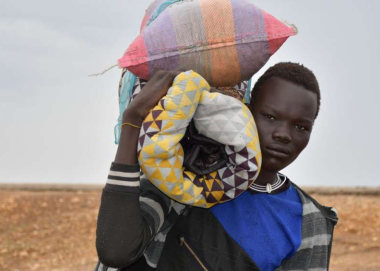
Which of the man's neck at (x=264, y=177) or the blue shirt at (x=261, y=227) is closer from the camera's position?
the blue shirt at (x=261, y=227)

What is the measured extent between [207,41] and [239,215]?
0.63 m

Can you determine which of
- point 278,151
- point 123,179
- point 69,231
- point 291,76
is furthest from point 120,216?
point 69,231

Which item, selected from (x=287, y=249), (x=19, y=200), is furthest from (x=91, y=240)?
(x=287, y=249)

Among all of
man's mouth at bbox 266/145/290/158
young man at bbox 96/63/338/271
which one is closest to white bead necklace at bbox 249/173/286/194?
young man at bbox 96/63/338/271

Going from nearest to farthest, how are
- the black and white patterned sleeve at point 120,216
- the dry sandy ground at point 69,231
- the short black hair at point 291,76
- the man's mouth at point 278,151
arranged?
the black and white patterned sleeve at point 120,216, the man's mouth at point 278,151, the short black hair at point 291,76, the dry sandy ground at point 69,231

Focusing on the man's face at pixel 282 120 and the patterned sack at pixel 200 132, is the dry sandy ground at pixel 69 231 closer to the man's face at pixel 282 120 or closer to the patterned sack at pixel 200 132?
the man's face at pixel 282 120

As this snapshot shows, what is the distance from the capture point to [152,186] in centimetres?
169

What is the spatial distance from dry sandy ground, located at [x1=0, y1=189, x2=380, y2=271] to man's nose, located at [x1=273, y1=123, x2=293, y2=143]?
14.3 ft

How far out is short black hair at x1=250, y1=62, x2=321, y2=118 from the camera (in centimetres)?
189

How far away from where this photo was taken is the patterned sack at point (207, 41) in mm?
1682

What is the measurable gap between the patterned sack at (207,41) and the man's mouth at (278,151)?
0.86 ft

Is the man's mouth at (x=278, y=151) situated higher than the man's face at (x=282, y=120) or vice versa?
the man's face at (x=282, y=120)

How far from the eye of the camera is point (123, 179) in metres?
1.52

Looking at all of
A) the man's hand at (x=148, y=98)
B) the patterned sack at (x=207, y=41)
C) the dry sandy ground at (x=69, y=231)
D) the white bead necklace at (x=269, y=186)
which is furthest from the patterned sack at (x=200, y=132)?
the dry sandy ground at (x=69, y=231)
